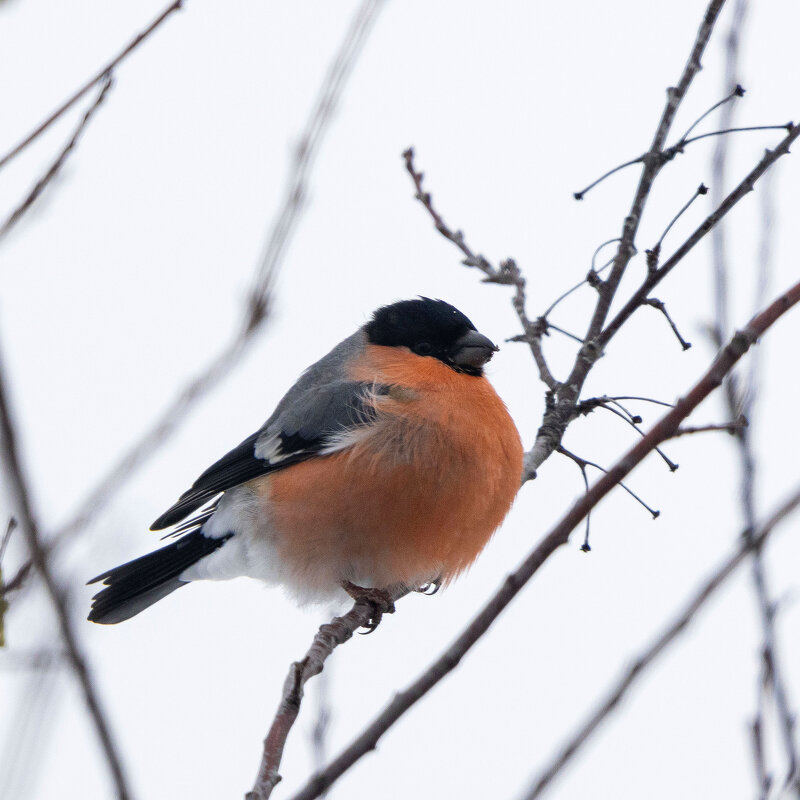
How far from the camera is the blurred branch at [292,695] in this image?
1845mm

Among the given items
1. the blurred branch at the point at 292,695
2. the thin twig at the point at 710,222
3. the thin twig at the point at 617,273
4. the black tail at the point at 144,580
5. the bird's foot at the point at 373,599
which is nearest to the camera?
the blurred branch at the point at 292,695

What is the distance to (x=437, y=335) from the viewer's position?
4.87 meters

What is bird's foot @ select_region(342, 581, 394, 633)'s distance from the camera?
4.17 metres

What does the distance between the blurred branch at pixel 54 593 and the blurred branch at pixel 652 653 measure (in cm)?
59

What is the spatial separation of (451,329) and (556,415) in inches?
43.8

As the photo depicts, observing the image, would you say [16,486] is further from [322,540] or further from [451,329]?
[451,329]

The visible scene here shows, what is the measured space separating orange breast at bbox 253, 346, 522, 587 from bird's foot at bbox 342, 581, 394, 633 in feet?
0.19

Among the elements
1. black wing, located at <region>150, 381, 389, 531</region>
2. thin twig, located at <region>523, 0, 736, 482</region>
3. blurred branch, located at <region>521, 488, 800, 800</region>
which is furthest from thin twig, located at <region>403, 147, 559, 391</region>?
blurred branch, located at <region>521, 488, 800, 800</region>

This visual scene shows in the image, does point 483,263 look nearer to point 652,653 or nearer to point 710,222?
point 710,222

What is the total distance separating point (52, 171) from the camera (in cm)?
184

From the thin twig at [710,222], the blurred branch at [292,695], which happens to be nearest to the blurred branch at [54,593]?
the blurred branch at [292,695]

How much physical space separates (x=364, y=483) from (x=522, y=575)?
8.79ft

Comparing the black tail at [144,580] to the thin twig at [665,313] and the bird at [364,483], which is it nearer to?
the bird at [364,483]

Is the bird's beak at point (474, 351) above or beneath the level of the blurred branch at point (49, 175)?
above
